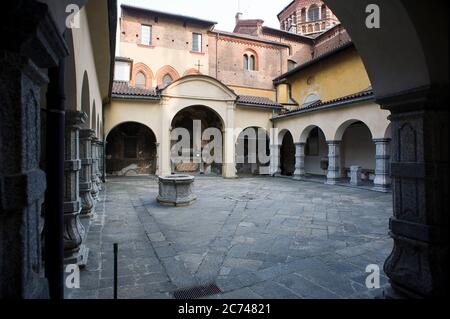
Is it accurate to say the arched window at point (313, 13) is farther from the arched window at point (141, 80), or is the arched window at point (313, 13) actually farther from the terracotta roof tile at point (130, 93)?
the terracotta roof tile at point (130, 93)

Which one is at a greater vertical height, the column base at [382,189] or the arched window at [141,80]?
the arched window at [141,80]

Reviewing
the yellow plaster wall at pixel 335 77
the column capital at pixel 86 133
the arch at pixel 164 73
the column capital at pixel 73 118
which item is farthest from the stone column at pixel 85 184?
the arch at pixel 164 73

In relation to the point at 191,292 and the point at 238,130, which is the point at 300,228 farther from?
the point at 238,130

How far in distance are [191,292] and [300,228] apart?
10.6 feet

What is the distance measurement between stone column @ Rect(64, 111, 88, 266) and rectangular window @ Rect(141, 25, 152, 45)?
20.6 metres

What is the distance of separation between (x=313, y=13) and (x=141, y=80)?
884 inches

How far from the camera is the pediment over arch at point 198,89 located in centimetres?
1524

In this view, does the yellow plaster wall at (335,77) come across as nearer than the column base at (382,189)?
No

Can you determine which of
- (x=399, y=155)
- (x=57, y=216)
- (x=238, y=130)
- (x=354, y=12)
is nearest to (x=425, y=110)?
(x=399, y=155)

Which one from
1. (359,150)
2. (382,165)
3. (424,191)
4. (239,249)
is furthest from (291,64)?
(424,191)

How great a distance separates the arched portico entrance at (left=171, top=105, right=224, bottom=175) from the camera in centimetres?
2081

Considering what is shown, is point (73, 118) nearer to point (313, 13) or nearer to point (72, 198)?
point (72, 198)

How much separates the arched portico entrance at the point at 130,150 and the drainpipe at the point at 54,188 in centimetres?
1725
